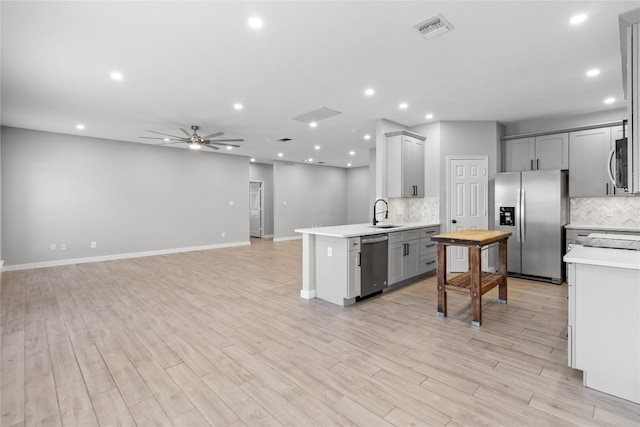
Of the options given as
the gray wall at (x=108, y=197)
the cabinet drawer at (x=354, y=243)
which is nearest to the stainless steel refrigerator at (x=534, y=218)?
the cabinet drawer at (x=354, y=243)

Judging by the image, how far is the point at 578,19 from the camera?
8.42 feet

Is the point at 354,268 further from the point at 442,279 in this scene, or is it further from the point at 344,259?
the point at 442,279

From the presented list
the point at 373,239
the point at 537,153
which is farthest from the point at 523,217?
the point at 373,239

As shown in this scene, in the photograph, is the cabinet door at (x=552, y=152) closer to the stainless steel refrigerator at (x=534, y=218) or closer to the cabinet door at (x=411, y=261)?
the stainless steel refrigerator at (x=534, y=218)

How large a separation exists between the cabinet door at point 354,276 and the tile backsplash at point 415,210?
6.79 ft

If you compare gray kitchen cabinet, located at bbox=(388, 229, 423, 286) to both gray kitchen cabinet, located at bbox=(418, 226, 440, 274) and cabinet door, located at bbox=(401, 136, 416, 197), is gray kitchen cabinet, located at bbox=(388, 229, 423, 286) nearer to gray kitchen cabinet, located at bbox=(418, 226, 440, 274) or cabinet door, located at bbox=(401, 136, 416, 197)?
gray kitchen cabinet, located at bbox=(418, 226, 440, 274)

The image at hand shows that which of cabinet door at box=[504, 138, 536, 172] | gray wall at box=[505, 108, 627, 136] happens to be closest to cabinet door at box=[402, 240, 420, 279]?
cabinet door at box=[504, 138, 536, 172]

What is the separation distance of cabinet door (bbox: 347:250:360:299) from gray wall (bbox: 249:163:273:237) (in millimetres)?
7948

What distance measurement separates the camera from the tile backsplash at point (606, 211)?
4.74 m

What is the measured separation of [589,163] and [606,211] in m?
0.86

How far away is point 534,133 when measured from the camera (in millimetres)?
5277

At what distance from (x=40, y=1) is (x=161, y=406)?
124 inches

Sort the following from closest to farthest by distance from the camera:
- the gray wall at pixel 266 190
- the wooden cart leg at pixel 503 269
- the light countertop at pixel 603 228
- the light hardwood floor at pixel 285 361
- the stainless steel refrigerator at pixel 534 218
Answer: the light hardwood floor at pixel 285 361 → the wooden cart leg at pixel 503 269 → the light countertop at pixel 603 228 → the stainless steel refrigerator at pixel 534 218 → the gray wall at pixel 266 190

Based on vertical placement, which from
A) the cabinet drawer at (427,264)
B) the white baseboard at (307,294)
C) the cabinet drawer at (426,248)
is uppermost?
the cabinet drawer at (426,248)
